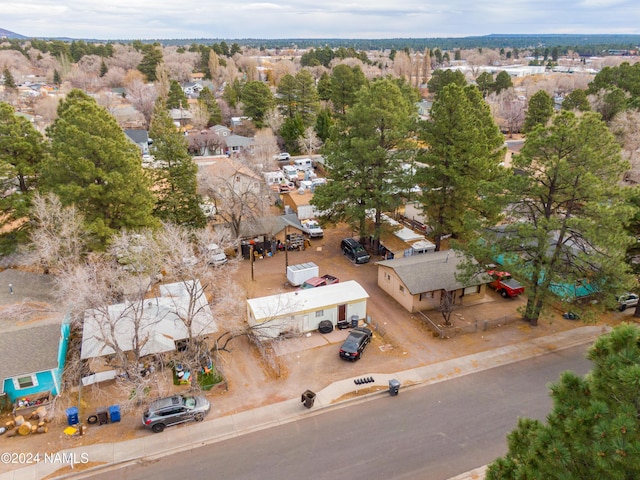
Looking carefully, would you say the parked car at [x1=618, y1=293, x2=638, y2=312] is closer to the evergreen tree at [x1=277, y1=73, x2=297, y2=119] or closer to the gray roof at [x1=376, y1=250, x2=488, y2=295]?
the gray roof at [x1=376, y1=250, x2=488, y2=295]

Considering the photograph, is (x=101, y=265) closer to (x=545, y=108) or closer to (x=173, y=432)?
(x=173, y=432)

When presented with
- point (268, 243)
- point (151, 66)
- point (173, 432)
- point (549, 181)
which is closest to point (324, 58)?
point (151, 66)

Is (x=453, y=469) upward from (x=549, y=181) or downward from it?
downward

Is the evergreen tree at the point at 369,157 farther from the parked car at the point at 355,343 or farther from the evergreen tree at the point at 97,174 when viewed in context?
the evergreen tree at the point at 97,174

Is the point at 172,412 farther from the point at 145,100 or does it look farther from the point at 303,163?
the point at 145,100

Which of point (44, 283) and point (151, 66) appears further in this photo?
point (151, 66)

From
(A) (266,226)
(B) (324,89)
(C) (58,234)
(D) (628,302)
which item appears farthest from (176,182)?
(B) (324,89)

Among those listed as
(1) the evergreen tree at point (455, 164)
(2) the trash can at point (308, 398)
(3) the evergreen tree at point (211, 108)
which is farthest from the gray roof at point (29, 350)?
(3) the evergreen tree at point (211, 108)
